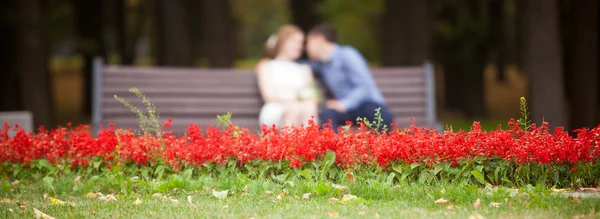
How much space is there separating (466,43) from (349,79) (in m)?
13.8

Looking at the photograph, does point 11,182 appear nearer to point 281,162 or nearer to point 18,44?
point 281,162

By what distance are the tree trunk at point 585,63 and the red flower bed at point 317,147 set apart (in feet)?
30.5

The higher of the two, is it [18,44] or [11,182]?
[18,44]

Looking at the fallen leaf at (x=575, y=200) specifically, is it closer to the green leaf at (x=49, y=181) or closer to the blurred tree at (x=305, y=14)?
the green leaf at (x=49, y=181)

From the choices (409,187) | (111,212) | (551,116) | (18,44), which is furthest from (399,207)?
(18,44)

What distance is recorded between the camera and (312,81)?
11953mm

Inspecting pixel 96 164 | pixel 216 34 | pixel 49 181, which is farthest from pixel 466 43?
pixel 49 181

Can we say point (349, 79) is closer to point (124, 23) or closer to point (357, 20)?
point (124, 23)

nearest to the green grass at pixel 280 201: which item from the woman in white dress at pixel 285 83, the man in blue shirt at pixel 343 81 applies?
the woman in white dress at pixel 285 83

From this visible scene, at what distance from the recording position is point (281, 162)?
7.52 m

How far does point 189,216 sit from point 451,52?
68.2 ft

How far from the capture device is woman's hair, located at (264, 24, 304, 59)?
11695 mm

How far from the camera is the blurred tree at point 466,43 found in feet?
81.0

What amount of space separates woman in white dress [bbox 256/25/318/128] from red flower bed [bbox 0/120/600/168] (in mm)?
3307
